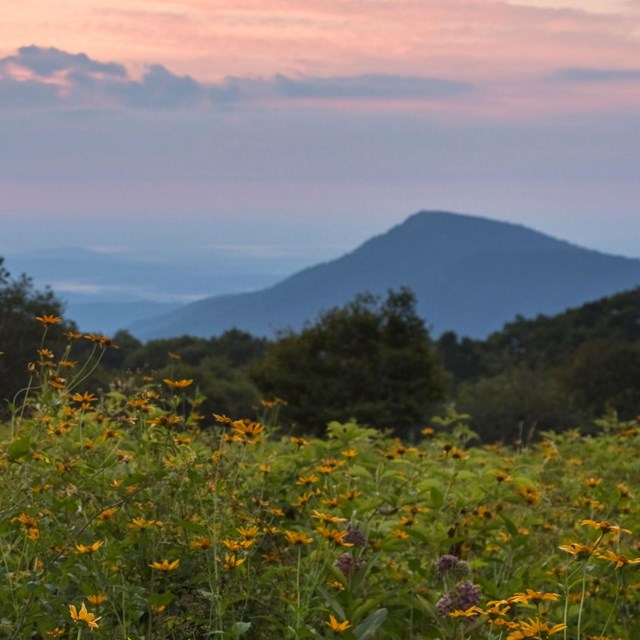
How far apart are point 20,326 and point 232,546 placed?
126 feet

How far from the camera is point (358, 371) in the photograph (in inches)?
1526

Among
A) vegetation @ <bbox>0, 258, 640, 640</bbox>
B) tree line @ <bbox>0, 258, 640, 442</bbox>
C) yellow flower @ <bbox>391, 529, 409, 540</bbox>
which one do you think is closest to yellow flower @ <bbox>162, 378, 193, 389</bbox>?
vegetation @ <bbox>0, 258, 640, 640</bbox>

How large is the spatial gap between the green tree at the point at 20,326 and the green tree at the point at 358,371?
8.49 metres

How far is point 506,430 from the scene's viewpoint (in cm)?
4938

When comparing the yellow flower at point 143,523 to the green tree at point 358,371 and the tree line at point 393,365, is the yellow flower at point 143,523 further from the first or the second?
the green tree at point 358,371

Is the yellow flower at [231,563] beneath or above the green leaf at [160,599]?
above

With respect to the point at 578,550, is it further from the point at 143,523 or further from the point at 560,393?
the point at 560,393

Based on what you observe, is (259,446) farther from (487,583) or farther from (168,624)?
(168,624)

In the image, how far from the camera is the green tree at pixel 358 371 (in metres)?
38.4

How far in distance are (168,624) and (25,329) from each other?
125 feet

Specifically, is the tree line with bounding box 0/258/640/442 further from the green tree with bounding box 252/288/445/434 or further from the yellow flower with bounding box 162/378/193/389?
the yellow flower with bounding box 162/378/193/389

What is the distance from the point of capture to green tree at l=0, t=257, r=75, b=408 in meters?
36.9

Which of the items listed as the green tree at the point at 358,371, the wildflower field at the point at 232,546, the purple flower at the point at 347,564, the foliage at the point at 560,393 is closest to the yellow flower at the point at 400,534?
the wildflower field at the point at 232,546

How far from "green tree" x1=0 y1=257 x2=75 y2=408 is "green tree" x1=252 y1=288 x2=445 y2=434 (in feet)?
27.9
